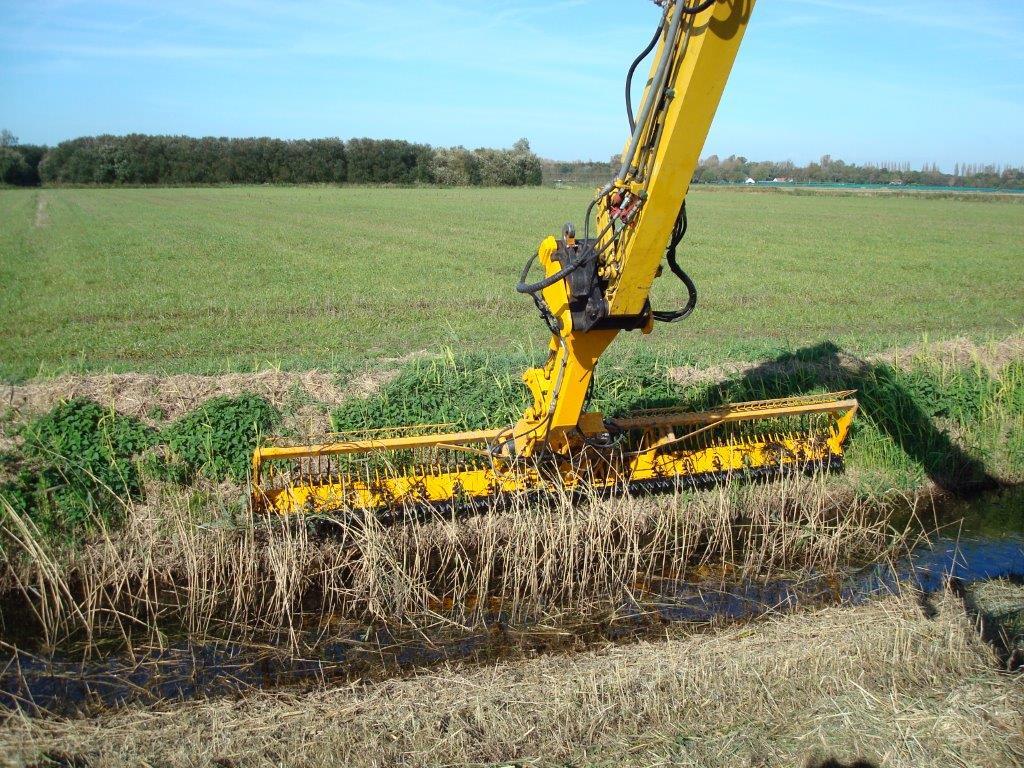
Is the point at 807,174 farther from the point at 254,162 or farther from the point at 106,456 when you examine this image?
the point at 106,456

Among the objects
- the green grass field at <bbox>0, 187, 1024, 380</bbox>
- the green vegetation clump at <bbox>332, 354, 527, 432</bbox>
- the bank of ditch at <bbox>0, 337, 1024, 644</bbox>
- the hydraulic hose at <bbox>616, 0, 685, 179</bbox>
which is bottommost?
the bank of ditch at <bbox>0, 337, 1024, 644</bbox>

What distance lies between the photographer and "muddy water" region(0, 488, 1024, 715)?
17.7 ft

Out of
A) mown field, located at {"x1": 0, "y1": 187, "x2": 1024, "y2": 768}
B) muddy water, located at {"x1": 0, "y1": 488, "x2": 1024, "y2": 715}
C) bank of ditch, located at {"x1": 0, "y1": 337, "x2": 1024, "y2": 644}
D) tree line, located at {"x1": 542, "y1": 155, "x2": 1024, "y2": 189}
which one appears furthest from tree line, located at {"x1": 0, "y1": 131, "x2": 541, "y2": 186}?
muddy water, located at {"x1": 0, "y1": 488, "x2": 1024, "y2": 715}

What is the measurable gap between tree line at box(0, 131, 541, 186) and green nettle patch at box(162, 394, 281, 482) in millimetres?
64238

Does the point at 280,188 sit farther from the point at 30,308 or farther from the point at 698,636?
the point at 698,636

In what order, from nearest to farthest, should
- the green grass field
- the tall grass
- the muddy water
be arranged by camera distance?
the muddy water → the tall grass → the green grass field

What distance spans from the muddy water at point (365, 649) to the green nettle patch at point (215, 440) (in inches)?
73.8

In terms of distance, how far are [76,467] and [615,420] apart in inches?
180

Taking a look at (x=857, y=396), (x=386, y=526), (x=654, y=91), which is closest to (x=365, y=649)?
(x=386, y=526)

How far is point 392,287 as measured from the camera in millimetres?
17484

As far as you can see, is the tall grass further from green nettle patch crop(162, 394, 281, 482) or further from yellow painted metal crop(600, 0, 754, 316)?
yellow painted metal crop(600, 0, 754, 316)

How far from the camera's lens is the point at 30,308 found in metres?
14.8

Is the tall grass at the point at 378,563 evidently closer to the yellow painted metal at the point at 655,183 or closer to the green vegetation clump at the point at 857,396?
the yellow painted metal at the point at 655,183

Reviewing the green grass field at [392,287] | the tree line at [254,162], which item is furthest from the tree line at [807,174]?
the green grass field at [392,287]
